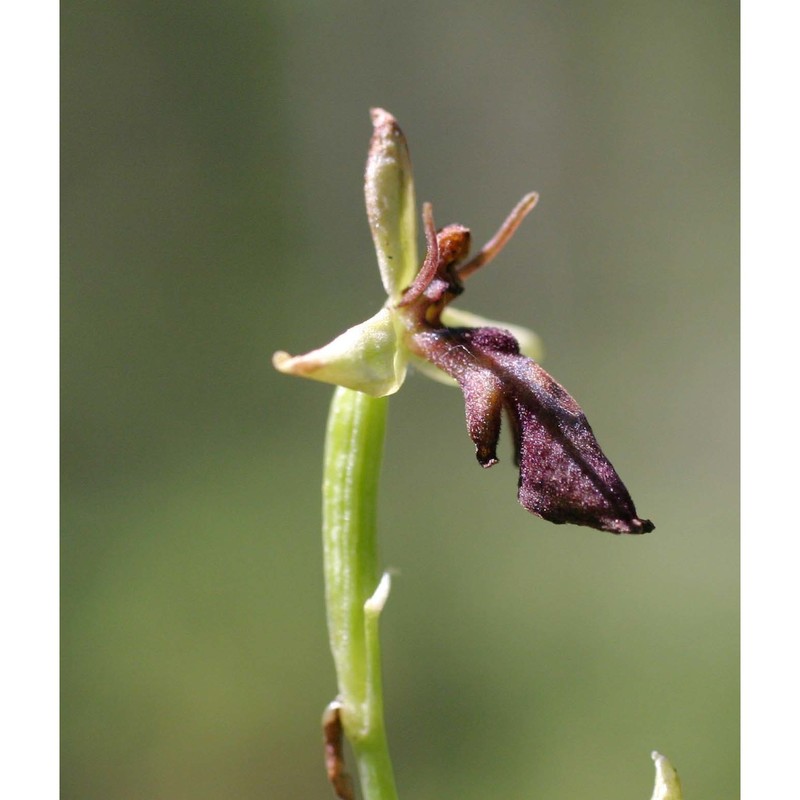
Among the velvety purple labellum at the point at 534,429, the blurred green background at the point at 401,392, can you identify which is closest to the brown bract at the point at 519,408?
the velvety purple labellum at the point at 534,429

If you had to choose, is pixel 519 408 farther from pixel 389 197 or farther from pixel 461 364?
pixel 389 197

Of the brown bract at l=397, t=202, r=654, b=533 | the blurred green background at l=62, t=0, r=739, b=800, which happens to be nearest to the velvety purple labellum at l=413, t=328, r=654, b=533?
the brown bract at l=397, t=202, r=654, b=533

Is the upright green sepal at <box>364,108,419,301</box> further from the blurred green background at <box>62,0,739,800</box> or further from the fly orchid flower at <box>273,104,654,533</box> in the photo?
the blurred green background at <box>62,0,739,800</box>

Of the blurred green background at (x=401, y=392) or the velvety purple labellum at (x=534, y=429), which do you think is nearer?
the velvety purple labellum at (x=534, y=429)

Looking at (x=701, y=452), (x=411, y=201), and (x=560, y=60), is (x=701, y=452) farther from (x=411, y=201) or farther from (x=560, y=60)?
(x=411, y=201)

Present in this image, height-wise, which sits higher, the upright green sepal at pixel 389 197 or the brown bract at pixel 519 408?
the upright green sepal at pixel 389 197

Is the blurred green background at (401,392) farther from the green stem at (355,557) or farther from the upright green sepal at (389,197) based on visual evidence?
the upright green sepal at (389,197)

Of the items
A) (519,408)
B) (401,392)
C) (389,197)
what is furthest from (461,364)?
(401,392)

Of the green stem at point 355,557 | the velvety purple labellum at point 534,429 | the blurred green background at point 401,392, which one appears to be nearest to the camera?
the velvety purple labellum at point 534,429
